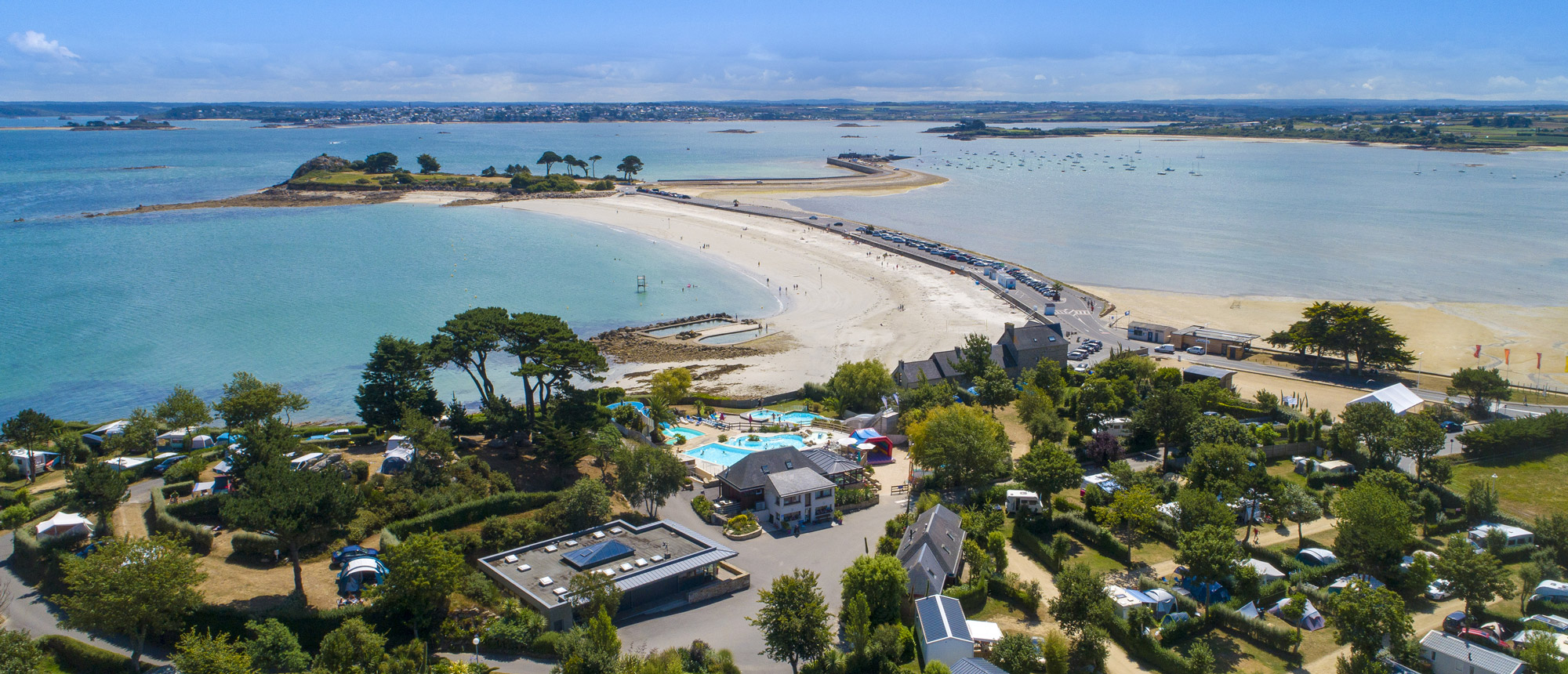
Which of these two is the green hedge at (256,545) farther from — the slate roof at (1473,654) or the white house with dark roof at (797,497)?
the slate roof at (1473,654)

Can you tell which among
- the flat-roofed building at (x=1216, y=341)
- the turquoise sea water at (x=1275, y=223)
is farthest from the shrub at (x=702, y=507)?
the turquoise sea water at (x=1275, y=223)

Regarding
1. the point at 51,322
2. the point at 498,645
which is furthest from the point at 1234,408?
the point at 51,322

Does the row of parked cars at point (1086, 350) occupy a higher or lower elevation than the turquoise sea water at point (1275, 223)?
lower

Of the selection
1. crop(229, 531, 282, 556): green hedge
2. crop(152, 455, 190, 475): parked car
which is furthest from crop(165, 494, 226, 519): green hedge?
crop(152, 455, 190, 475): parked car

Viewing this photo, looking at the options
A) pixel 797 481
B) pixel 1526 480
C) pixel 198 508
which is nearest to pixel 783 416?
pixel 797 481

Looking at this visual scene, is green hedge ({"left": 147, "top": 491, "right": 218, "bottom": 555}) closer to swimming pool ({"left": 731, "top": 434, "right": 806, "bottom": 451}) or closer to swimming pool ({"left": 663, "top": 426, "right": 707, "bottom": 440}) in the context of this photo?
swimming pool ({"left": 663, "top": 426, "right": 707, "bottom": 440})

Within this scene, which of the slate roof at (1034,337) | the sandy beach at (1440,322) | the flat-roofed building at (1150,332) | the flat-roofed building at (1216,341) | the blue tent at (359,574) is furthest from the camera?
the flat-roofed building at (1150,332)

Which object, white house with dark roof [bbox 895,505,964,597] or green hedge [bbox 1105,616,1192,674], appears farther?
white house with dark roof [bbox 895,505,964,597]
